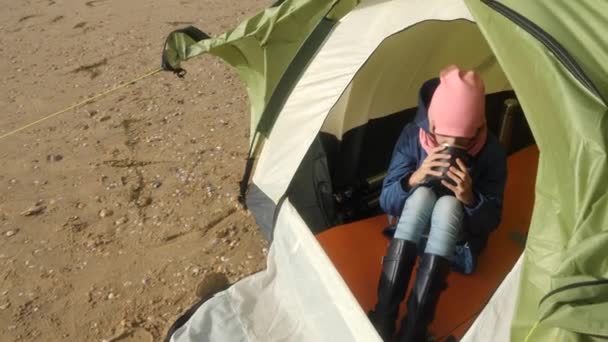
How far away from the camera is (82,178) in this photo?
3420mm

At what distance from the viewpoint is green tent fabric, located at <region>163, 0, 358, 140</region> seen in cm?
225

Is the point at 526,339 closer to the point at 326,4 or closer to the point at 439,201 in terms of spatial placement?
the point at 439,201

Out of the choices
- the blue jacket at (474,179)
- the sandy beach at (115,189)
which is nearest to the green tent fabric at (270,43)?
the blue jacket at (474,179)

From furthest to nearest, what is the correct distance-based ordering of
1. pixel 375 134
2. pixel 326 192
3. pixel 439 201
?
pixel 375 134
pixel 326 192
pixel 439 201

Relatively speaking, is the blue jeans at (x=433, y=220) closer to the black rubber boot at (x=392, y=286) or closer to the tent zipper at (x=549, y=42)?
the black rubber boot at (x=392, y=286)

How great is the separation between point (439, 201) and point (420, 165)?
0.21 m

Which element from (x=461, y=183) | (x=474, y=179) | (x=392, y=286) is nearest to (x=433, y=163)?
(x=461, y=183)

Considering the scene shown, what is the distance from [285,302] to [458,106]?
94cm

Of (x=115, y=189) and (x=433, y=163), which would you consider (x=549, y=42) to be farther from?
(x=115, y=189)

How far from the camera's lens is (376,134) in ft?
9.30

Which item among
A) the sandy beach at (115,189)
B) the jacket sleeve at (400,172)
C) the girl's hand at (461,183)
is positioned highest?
the girl's hand at (461,183)

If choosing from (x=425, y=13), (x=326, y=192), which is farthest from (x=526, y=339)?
(x=326, y=192)

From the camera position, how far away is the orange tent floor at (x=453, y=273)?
7.14 feet

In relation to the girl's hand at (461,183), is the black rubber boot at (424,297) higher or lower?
lower
